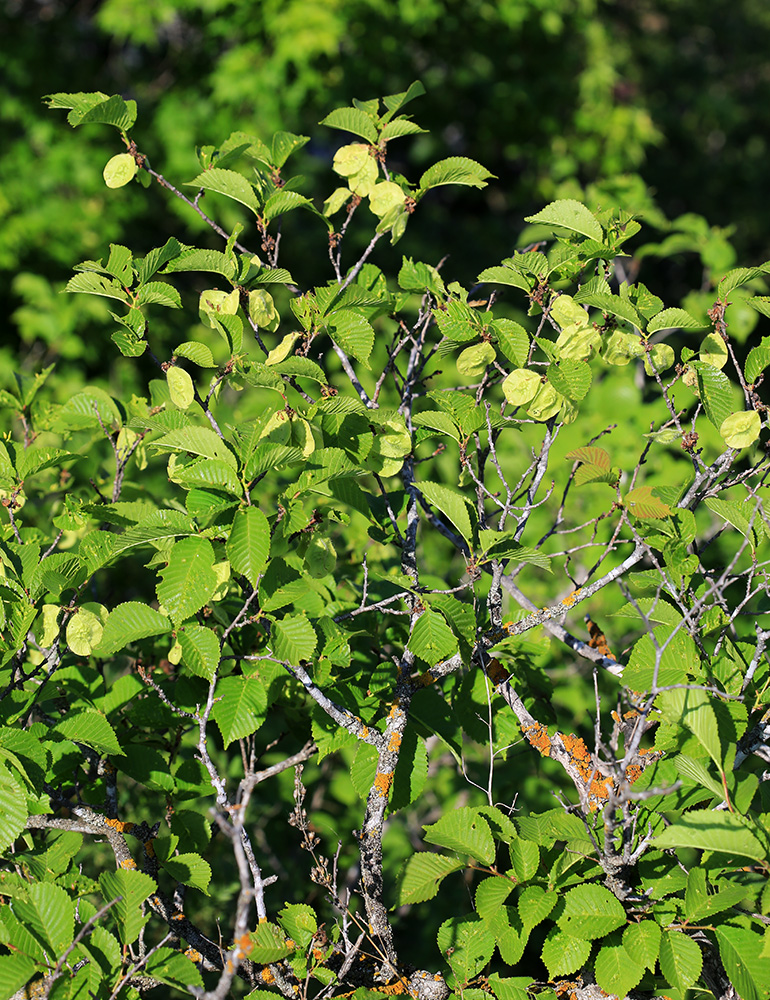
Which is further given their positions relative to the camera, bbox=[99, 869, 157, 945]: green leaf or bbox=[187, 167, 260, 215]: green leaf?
bbox=[187, 167, 260, 215]: green leaf

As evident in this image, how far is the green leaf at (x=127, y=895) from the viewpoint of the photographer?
3.72 ft

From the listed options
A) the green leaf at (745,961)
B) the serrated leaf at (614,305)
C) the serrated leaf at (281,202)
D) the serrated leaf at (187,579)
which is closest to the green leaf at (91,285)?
the serrated leaf at (281,202)

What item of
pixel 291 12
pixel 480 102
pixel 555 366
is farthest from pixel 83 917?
pixel 480 102

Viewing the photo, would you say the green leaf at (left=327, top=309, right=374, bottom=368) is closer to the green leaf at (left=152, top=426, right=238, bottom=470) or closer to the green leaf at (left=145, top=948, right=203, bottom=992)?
the green leaf at (left=152, top=426, right=238, bottom=470)

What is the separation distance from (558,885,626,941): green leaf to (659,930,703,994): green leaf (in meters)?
0.07

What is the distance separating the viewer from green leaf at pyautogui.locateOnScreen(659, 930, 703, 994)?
1152mm

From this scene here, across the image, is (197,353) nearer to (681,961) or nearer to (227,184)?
(227,184)

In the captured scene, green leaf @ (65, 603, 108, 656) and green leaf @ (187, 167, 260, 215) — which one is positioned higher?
green leaf @ (187, 167, 260, 215)

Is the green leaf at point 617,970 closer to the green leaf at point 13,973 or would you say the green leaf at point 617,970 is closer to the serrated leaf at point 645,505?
the serrated leaf at point 645,505

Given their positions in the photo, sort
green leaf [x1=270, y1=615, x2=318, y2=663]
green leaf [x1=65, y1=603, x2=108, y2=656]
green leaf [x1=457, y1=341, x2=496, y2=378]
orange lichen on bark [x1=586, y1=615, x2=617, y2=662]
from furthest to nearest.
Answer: orange lichen on bark [x1=586, y1=615, x2=617, y2=662]
green leaf [x1=457, y1=341, x2=496, y2=378]
green leaf [x1=65, y1=603, x2=108, y2=656]
green leaf [x1=270, y1=615, x2=318, y2=663]

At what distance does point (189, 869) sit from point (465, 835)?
1.66 feet

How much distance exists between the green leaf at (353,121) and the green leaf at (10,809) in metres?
1.25

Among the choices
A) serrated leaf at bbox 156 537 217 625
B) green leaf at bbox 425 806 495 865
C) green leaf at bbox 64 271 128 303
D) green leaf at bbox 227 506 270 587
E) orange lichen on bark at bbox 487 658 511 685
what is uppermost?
green leaf at bbox 64 271 128 303

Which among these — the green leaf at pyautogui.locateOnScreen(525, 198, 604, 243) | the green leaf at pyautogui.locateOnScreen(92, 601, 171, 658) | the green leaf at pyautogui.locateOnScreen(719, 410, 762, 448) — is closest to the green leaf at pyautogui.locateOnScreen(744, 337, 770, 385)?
the green leaf at pyautogui.locateOnScreen(719, 410, 762, 448)
